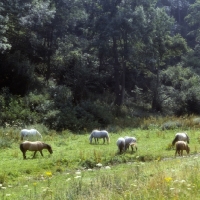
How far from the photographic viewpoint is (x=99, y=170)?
16047mm

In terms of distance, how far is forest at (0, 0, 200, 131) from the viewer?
1344 inches

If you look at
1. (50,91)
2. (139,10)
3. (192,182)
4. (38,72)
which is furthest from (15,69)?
(192,182)

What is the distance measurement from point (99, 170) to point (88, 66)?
29.5 meters

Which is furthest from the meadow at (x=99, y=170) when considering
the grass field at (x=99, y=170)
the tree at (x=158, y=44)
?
the tree at (x=158, y=44)

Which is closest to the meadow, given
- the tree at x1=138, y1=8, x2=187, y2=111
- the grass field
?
the grass field

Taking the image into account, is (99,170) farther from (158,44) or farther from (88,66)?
(158,44)

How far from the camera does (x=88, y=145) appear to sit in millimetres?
23734

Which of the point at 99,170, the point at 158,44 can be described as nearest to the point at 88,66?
the point at 158,44

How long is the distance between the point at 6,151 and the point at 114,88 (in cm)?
2907

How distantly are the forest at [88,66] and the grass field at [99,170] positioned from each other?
5.56 meters

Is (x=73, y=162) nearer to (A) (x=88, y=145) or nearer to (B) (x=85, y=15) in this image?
(A) (x=88, y=145)

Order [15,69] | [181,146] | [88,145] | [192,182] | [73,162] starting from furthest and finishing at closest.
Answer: [15,69], [88,145], [181,146], [73,162], [192,182]

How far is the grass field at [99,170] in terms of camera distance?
8.30 meters

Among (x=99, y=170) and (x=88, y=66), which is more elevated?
(x=88, y=66)
